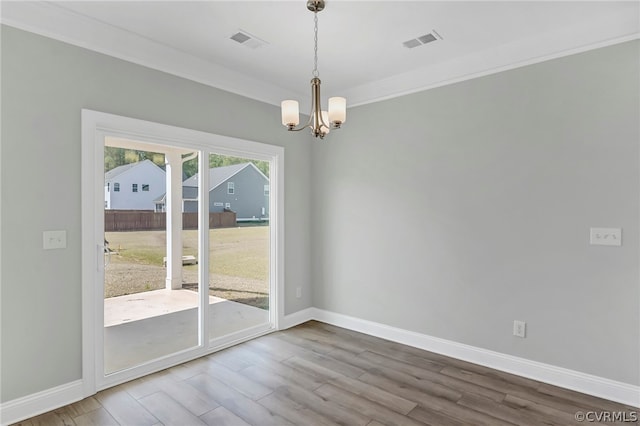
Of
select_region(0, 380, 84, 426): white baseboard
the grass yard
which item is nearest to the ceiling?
the grass yard

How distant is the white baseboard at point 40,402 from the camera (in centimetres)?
237

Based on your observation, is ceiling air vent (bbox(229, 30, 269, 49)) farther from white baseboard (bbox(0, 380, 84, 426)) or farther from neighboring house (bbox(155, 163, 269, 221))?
white baseboard (bbox(0, 380, 84, 426))

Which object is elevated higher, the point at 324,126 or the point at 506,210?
the point at 324,126

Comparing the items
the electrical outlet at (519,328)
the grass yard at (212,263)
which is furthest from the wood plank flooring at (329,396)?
the grass yard at (212,263)

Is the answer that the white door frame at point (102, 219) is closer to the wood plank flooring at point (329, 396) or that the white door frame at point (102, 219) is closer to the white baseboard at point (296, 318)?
the wood plank flooring at point (329, 396)

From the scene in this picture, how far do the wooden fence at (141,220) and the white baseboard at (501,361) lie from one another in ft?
5.60

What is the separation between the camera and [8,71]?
238 centimetres

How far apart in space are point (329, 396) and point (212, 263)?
1771 millimetres

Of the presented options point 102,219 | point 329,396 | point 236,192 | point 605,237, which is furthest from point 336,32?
point 329,396

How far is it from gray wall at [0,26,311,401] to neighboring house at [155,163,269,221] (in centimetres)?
87

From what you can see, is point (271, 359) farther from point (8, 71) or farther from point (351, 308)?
point (8, 71)

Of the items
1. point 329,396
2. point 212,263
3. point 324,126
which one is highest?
point 324,126

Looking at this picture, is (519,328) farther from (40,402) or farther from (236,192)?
(40,402)

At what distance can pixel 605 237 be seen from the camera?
275 centimetres
